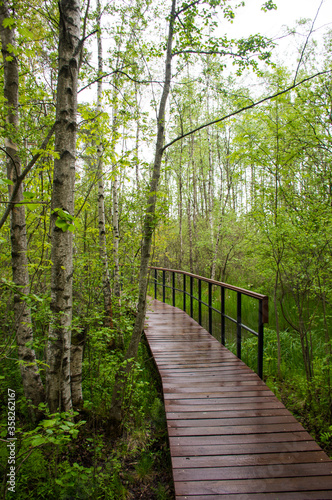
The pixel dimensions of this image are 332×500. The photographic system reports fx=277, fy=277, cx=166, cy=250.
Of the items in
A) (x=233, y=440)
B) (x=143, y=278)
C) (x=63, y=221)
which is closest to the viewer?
(x=63, y=221)

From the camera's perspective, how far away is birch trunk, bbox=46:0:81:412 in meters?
2.10

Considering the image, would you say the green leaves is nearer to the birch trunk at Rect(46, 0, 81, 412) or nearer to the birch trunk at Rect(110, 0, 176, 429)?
the birch trunk at Rect(46, 0, 81, 412)

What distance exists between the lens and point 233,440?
2311 millimetres

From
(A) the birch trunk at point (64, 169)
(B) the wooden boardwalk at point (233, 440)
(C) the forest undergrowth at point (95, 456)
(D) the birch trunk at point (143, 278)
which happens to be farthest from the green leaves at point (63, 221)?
(B) the wooden boardwalk at point (233, 440)

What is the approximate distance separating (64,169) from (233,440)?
102 inches

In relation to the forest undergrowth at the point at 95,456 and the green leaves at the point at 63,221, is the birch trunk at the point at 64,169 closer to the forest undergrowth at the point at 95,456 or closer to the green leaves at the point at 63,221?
the forest undergrowth at the point at 95,456

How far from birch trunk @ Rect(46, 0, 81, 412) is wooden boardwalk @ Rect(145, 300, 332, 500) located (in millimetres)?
1103

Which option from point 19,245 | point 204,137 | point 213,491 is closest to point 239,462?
point 213,491

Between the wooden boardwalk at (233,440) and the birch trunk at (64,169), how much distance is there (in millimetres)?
1103

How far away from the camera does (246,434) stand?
2373 millimetres

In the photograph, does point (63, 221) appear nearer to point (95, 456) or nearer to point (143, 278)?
point (143, 278)

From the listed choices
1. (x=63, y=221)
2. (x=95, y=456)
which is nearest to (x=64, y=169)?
(x=63, y=221)

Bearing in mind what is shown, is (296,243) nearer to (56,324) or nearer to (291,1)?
(291,1)

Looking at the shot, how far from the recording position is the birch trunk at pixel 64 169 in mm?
2102
